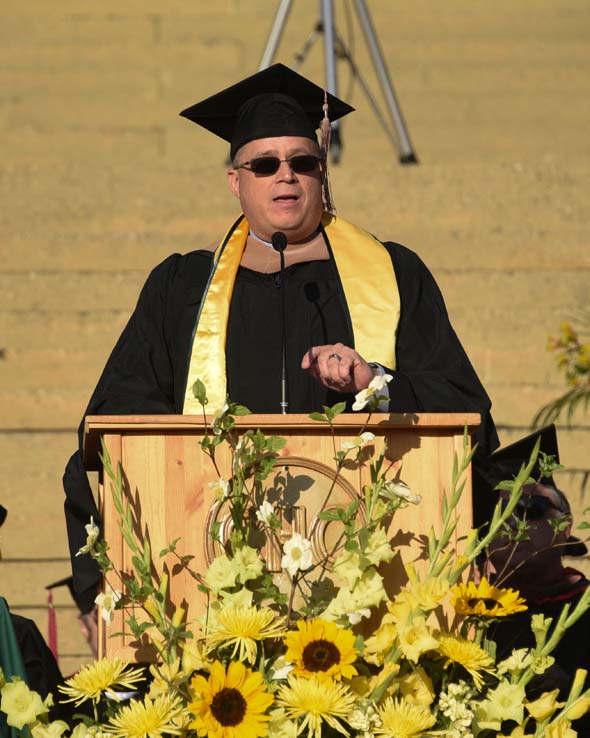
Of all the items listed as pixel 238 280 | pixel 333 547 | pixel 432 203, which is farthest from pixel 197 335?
pixel 432 203

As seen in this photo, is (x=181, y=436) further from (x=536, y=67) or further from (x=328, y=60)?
(x=536, y=67)

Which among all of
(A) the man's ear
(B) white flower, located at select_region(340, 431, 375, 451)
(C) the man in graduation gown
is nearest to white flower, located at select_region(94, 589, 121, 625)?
(B) white flower, located at select_region(340, 431, 375, 451)

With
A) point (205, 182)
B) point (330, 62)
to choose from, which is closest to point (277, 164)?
point (330, 62)

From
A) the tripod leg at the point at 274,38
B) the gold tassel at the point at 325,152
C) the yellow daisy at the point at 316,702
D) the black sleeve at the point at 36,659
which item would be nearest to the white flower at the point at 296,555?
the yellow daisy at the point at 316,702

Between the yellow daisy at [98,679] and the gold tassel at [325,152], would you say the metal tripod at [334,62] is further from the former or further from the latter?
the yellow daisy at [98,679]

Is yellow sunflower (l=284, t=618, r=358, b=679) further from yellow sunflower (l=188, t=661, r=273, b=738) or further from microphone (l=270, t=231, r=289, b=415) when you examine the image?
microphone (l=270, t=231, r=289, b=415)

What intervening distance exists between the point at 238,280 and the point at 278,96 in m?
0.54

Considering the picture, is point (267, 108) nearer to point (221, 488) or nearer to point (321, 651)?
point (221, 488)

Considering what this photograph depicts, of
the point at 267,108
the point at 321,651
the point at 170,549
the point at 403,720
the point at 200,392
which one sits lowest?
the point at 403,720

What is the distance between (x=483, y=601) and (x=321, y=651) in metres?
0.37

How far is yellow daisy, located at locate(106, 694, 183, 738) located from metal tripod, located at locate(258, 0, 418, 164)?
615 cm

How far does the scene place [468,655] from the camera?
328 cm

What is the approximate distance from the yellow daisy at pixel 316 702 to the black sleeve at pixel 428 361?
1.05 meters

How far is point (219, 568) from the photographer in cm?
336
